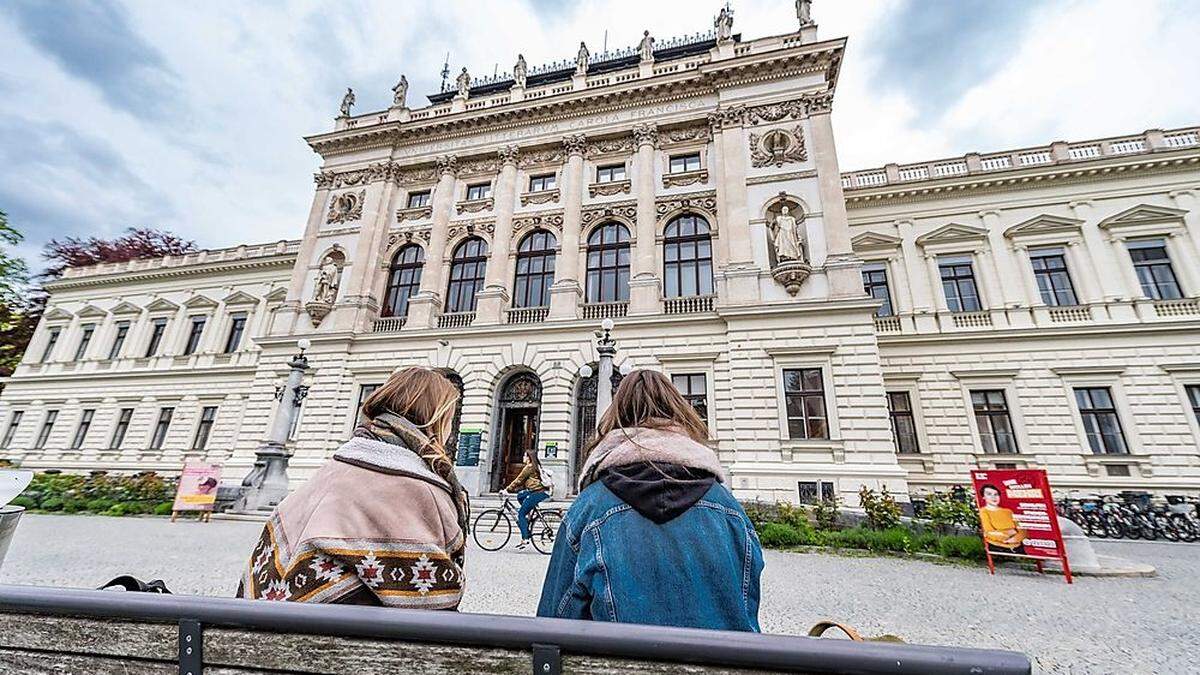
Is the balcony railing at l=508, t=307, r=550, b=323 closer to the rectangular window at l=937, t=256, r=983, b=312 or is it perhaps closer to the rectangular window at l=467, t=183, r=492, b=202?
the rectangular window at l=467, t=183, r=492, b=202

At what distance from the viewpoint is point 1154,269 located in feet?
54.1

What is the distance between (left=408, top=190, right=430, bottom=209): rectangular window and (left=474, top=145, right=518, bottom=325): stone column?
11.8 feet

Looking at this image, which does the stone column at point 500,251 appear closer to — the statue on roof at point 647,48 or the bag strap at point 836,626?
the statue on roof at point 647,48

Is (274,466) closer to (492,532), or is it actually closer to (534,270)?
(492,532)

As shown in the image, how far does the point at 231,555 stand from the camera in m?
7.76

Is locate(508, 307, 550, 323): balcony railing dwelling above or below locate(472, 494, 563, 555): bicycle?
above

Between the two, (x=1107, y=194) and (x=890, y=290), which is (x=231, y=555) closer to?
(x=890, y=290)

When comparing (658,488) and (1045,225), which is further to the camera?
(1045,225)

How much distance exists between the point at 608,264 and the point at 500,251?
4453 millimetres

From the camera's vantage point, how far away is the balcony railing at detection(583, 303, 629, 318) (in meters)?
17.0

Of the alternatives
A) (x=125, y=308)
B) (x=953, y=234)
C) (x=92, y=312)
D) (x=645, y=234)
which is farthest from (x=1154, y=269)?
(x=92, y=312)

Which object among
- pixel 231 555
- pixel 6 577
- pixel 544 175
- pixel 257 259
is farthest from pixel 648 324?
pixel 257 259

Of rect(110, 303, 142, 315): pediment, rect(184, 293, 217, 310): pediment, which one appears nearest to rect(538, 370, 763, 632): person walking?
rect(184, 293, 217, 310): pediment

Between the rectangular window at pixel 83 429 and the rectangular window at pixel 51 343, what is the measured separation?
20.6ft
